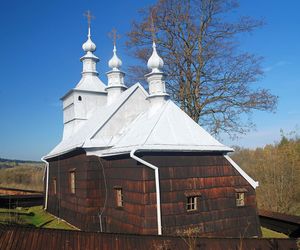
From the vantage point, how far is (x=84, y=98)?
20172mm

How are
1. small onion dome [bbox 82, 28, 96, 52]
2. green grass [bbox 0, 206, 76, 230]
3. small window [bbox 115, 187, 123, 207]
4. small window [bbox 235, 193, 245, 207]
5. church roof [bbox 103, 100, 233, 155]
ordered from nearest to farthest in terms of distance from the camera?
church roof [bbox 103, 100, 233, 155] < small window [bbox 115, 187, 123, 207] < small window [bbox 235, 193, 245, 207] < green grass [bbox 0, 206, 76, 230] < small onion dome [bbox 82, 28, 96, 52]

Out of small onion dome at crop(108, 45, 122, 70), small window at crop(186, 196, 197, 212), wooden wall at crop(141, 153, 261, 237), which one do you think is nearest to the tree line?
wooden wall at crop(141, 153, 261, 237)

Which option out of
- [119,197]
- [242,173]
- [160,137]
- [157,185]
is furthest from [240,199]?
[119,197]

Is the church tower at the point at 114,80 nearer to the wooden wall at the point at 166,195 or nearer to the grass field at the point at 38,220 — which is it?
the wooden wall at the point at 166,195

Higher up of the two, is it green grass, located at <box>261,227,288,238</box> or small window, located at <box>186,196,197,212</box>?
small window, located at <box>186,196,197,212</box>

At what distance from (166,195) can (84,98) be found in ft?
34.9

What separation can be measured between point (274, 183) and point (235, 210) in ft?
33.0

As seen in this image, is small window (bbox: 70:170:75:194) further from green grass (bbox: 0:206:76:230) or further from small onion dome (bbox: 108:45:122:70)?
small onion dome (bbox: 108:45:122:70)

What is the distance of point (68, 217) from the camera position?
16.7m

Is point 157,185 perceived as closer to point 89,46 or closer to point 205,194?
point 205,194

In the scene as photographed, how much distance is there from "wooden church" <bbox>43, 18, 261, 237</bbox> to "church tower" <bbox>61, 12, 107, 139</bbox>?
3903 mm

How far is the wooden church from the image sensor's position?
11594 millimetres

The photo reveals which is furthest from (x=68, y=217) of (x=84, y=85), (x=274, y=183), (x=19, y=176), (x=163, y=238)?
(x=19, y=176)

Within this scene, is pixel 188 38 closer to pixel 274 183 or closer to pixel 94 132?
pixel 94 132
